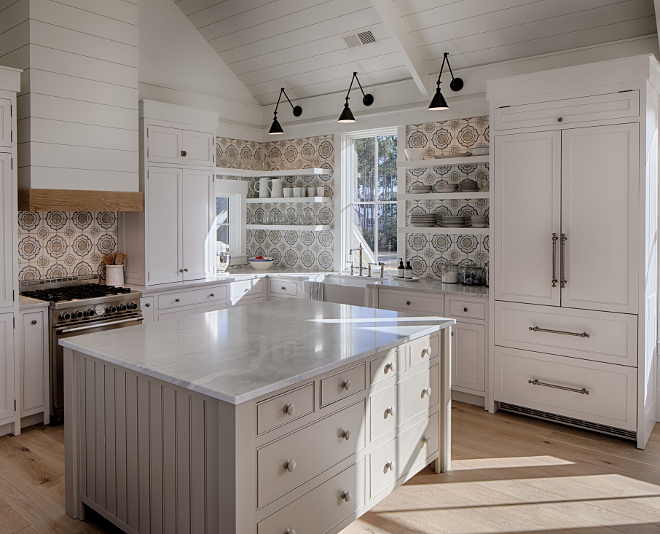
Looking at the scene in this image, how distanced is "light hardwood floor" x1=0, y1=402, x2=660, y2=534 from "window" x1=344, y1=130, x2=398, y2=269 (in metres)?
2.25

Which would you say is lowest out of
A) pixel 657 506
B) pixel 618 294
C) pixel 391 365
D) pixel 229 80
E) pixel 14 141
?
pixel 657 506

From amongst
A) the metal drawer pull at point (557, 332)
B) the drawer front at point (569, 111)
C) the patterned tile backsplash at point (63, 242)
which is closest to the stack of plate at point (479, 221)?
the drawer front at point (569, 111)

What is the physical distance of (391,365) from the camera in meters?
2.69

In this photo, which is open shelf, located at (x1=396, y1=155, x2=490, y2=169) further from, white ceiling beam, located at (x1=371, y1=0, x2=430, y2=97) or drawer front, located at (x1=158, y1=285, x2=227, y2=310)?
drawer front, located at (x1=158, y1=285, x2=227, y2=310)

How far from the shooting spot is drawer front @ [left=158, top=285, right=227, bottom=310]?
469cm

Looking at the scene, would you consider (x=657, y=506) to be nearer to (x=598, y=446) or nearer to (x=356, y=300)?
(x=598, y=446)

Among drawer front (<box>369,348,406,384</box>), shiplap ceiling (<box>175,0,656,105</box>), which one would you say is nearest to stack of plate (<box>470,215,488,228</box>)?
shiplap ceiling (<box>175,0,656,105</box>)

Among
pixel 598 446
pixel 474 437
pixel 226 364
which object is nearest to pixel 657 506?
pixel 598 446

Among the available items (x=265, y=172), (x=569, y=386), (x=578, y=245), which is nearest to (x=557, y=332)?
(x=569, y=386)

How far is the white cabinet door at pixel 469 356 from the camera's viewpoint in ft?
14.1

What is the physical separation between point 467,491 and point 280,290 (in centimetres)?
310

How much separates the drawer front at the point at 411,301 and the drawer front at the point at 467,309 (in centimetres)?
8

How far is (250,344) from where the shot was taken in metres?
2.54

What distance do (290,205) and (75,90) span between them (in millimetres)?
2682
